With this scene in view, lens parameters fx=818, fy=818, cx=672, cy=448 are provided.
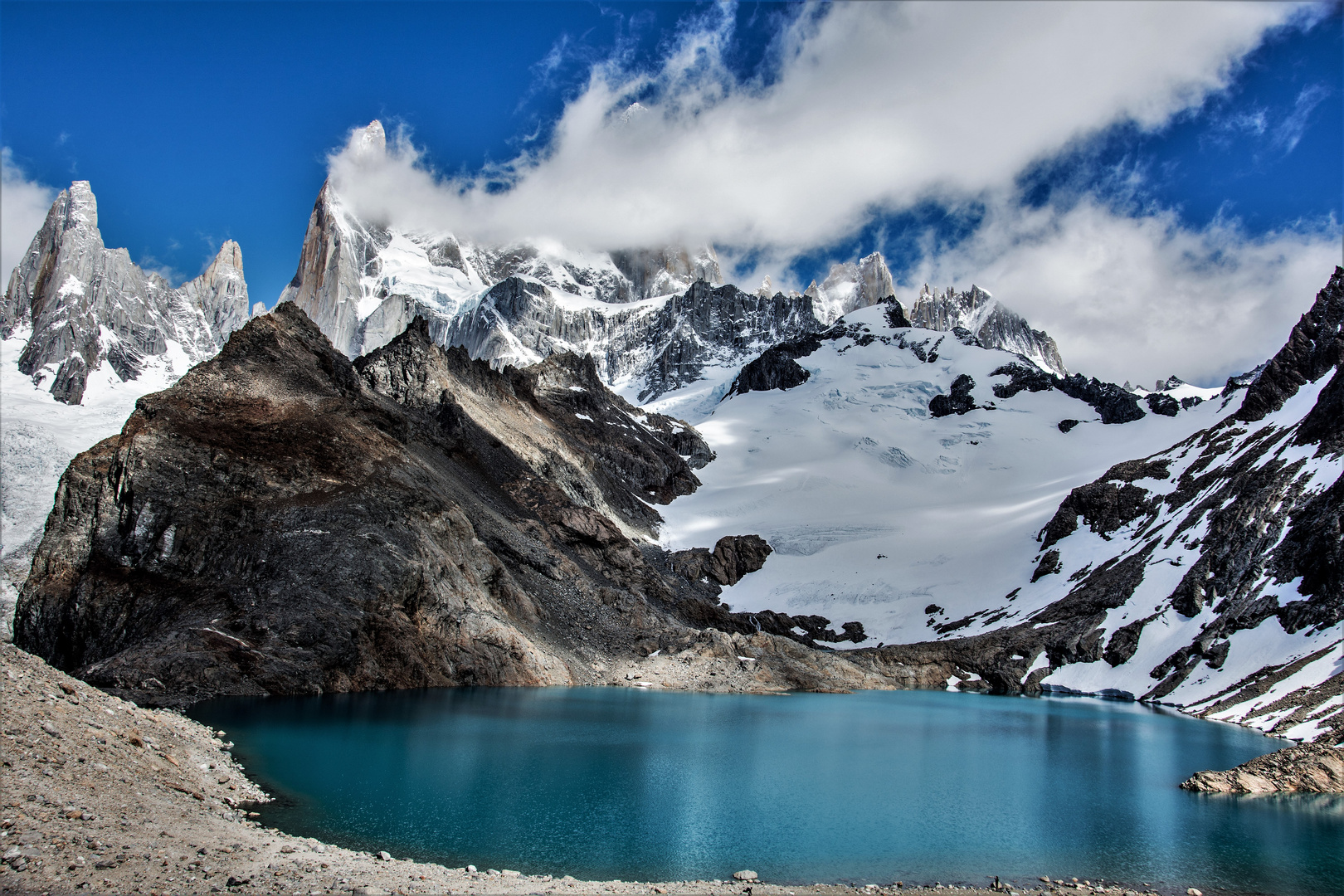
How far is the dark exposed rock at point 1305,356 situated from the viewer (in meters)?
99.5

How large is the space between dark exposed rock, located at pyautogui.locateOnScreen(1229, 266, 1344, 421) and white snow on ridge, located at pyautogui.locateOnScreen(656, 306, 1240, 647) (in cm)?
2802

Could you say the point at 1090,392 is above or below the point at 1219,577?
above

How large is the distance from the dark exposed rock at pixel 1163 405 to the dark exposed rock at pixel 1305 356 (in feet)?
202

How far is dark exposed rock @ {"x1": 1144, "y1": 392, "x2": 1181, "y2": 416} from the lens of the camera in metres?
169

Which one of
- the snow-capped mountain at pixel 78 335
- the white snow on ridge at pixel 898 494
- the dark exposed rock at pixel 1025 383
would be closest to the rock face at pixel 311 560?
the white snow on ridge at pixel 898 494

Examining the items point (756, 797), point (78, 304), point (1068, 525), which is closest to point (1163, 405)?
point (1068, 525)

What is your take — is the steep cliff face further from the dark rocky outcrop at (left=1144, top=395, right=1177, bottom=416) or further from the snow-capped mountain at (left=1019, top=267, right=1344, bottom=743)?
the dark rocky outcrop at (left=1144, top=395, right=1177, bottom=416)

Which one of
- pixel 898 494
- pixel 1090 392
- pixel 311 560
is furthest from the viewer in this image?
pixel 1090 392

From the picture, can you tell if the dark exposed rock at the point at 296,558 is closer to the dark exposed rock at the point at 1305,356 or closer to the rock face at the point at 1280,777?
the rock face at the point at 1280,777

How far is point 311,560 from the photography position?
49.0m

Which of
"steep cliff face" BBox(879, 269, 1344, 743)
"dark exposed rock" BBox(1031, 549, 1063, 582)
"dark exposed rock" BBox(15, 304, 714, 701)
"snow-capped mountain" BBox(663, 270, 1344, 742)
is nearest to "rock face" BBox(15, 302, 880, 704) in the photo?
"dark exposed rock" BBox(15, 304, 714, 701)

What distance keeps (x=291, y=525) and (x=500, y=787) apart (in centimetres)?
3130

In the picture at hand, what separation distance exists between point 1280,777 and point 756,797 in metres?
20.8

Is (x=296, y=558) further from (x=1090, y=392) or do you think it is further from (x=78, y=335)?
(x=1090, y=392)
